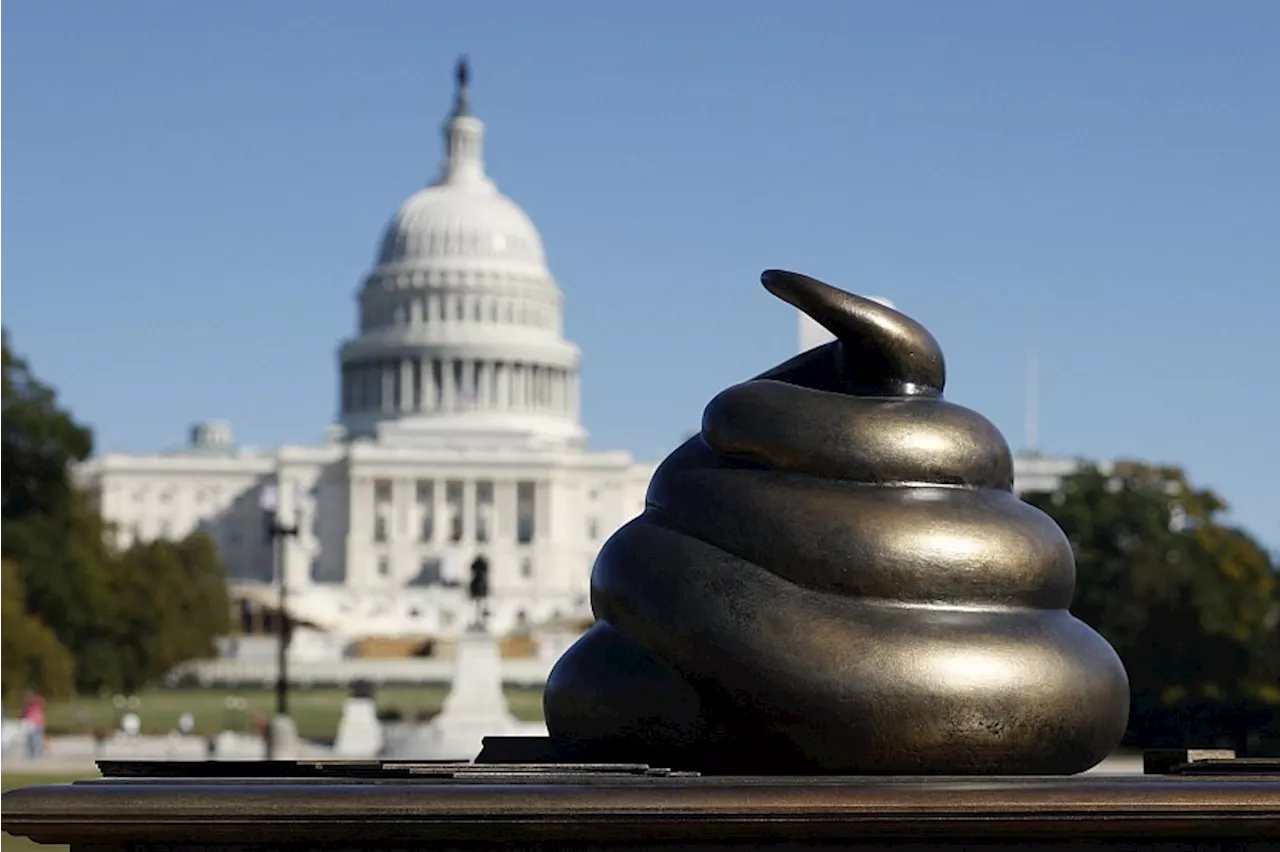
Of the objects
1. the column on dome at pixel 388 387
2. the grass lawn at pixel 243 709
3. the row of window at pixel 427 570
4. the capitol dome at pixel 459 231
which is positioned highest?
the capitol dome at pixel 459 231

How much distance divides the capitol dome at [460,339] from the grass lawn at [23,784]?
109 metres

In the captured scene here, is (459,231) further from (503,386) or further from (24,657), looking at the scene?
(24,657)

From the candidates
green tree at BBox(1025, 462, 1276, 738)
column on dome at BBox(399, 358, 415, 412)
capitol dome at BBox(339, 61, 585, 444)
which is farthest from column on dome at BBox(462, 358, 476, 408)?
green tree at BBox(1025, 462, 1276, 738)

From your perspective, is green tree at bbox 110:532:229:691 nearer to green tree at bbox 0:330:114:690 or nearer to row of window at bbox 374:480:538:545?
green tree at bbox 0:330:114:690

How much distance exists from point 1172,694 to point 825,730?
42.2 meters

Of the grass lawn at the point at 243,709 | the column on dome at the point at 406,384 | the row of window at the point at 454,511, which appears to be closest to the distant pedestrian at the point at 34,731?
the grass lawn at the point at 243,709

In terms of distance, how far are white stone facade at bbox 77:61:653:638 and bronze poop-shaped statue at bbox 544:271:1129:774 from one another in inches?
5142

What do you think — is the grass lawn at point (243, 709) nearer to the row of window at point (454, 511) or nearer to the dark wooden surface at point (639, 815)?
the dark wooden surface at point (639, 815)

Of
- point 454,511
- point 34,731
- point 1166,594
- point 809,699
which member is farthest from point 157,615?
point 454,511

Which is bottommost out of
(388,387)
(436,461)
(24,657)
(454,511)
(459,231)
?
(24,657)

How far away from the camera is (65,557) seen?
6347 cm

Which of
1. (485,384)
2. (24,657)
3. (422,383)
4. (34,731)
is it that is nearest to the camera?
(34,731)

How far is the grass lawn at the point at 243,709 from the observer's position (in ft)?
188

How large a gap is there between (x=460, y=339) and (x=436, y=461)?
7.53 meters
